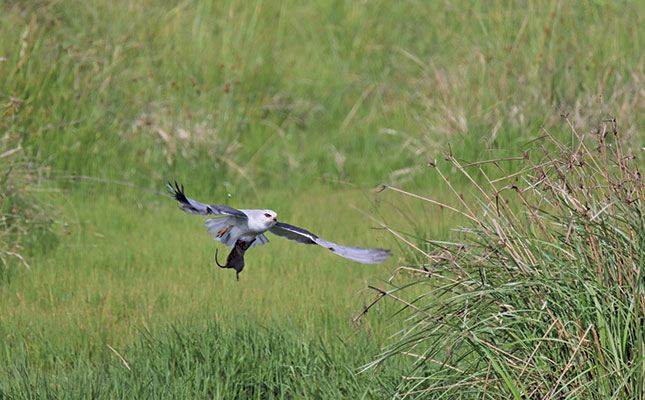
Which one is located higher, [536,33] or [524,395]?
[524,395]

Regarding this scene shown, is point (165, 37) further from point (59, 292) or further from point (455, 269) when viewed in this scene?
point (455, 269)

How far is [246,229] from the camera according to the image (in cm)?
228

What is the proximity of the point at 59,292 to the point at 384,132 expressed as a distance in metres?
4.41

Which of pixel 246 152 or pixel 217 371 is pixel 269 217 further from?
pixel 246 152

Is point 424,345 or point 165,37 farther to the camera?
point 165,37

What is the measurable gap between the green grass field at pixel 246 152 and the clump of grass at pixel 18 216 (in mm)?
23

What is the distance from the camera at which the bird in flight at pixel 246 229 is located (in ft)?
6.70

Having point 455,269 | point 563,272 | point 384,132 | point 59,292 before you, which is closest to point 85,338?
point 59,292

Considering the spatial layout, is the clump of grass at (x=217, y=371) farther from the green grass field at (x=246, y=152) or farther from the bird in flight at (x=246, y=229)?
the bird in flight at (x=246, y=229)

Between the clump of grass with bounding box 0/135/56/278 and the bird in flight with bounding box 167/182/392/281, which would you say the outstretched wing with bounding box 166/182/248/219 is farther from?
the clump of grass with bounding box 0/135/56/278

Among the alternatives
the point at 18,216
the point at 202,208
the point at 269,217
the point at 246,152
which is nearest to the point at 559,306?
the point at 269,217

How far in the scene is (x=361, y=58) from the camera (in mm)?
10297

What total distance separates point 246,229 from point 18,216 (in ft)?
11.9

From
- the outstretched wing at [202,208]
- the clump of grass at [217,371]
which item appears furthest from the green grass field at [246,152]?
the outstretched wing at [202,208]
